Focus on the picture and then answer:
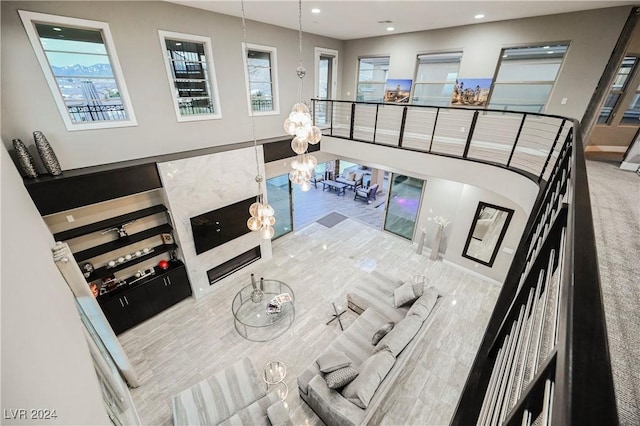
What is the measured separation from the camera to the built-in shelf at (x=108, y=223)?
4.09 m

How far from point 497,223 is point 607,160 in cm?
218

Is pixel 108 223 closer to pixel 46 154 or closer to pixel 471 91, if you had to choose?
pixel 46 154

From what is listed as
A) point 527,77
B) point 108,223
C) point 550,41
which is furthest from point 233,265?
point 550,41

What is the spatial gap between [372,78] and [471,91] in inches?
120

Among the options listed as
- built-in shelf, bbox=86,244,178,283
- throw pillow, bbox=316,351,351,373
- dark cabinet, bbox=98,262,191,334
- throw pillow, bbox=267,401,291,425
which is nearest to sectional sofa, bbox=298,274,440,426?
throw pillow, bbox=316,351,351,373

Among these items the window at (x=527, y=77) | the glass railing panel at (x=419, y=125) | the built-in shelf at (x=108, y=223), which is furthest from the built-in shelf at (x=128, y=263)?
the window at (x=527, y=77)

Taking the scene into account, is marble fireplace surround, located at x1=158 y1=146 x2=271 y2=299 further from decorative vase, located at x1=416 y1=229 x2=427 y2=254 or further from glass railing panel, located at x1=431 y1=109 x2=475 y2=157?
decorative vase, located at x1=416 y1=229 x2=427 y2=254

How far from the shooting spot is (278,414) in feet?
10.6

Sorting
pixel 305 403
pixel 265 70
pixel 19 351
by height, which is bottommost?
pixel 305 403

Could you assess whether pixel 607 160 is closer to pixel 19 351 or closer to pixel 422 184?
pixel 422 184

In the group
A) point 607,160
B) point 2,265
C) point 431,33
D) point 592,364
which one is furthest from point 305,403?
point 431,33

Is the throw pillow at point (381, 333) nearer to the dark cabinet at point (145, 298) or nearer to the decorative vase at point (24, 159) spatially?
the dark cabinet at point (145, 298)

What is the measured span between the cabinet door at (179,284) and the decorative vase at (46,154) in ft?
8.27

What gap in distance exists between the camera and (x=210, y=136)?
5.57 metres
